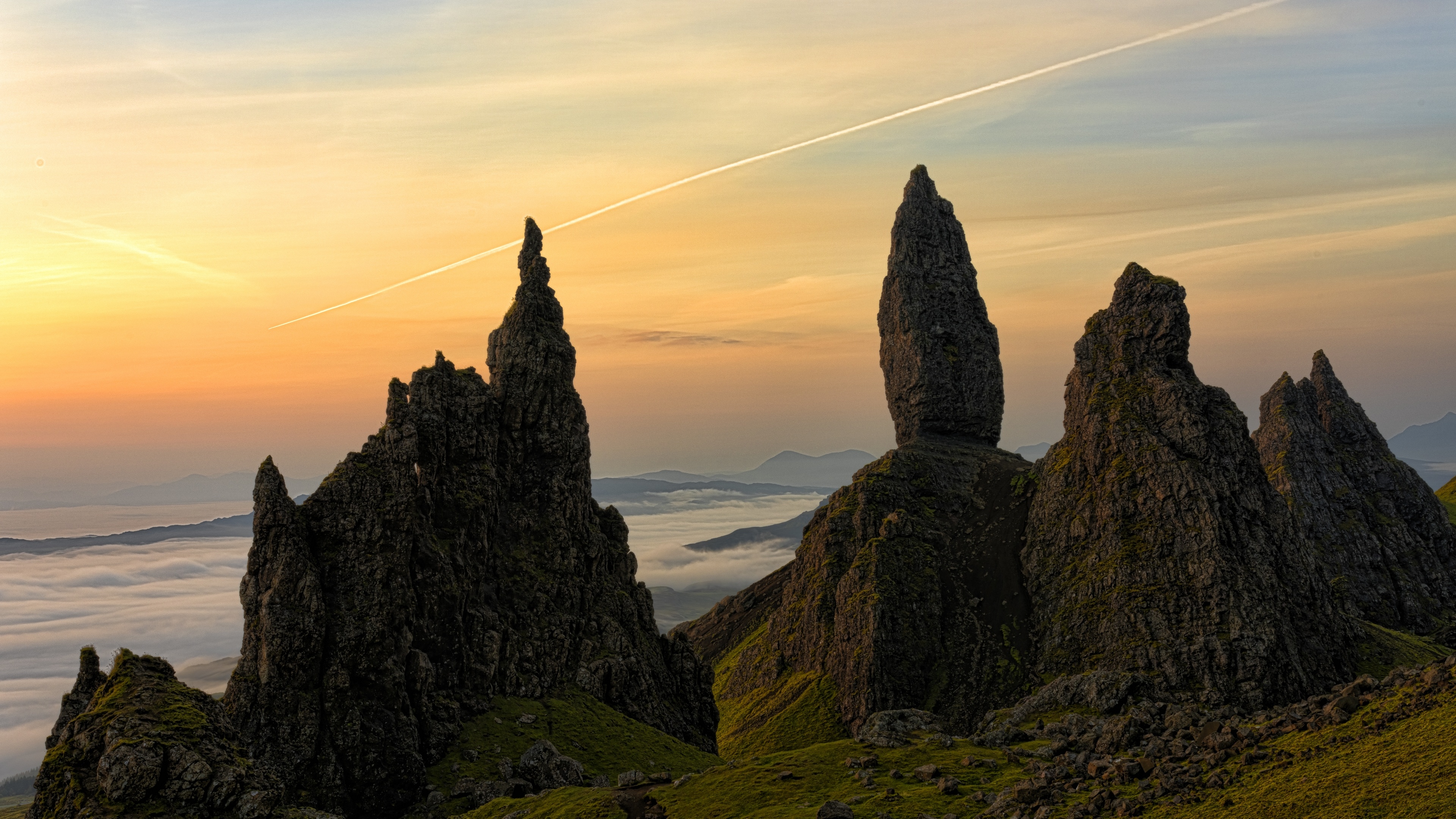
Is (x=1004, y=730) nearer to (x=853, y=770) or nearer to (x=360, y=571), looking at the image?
(x=853, y=770)

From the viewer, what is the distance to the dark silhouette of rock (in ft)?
284

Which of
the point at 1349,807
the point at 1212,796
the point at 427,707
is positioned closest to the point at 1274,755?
the point at 1212,796

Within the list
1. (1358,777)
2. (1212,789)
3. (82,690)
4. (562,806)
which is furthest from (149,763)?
(1358,777)

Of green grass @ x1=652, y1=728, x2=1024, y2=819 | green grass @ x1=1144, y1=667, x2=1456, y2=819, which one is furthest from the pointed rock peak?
green grass @ x1=1144, y1=667, x2=1456, y2=819

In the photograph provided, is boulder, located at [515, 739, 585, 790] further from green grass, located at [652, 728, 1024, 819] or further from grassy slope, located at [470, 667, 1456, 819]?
green grass, located at [652, 728, 1024, 819]

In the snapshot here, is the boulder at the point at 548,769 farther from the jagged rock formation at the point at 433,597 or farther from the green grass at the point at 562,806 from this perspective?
the jagged rock formation at the point at 433,597

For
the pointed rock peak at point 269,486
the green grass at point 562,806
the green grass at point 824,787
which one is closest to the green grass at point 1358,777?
the green grass at point 824,787

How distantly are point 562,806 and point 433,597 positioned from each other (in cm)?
4634

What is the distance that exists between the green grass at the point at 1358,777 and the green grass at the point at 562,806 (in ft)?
203

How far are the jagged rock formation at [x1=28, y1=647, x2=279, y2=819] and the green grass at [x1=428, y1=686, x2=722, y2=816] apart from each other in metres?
69.5

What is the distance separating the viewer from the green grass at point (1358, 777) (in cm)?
8194

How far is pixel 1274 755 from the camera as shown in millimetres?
99188

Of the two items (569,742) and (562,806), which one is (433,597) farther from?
(562,806)

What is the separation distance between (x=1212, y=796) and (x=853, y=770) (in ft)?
159
